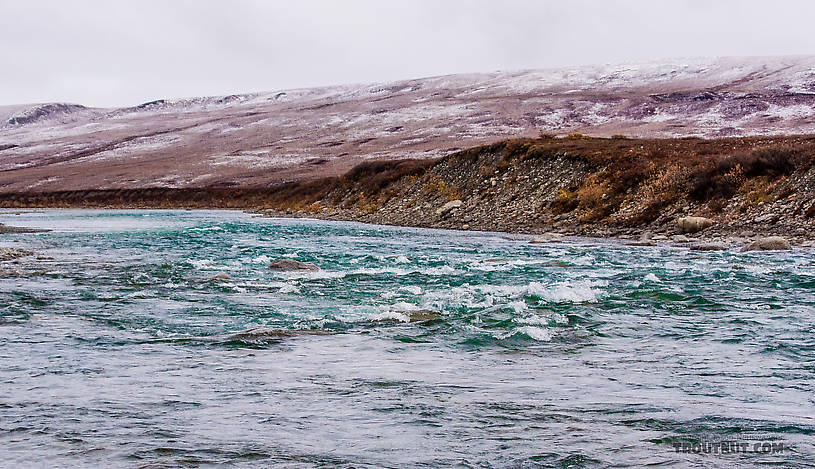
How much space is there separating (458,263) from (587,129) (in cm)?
8677

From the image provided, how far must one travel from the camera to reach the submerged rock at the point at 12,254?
996 inches

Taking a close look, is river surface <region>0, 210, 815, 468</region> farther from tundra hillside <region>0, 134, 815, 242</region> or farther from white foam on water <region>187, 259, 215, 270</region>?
tundra hillside <region>0, 134, 815, 242</region>

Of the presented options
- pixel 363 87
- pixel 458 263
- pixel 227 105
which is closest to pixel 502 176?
pixel 458 263

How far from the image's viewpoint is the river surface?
6.99 meters

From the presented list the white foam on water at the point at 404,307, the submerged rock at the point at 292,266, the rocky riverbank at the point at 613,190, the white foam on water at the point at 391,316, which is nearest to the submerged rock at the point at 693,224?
the rocky riverbank at the point at 613,190

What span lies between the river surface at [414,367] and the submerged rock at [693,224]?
9.40 metres

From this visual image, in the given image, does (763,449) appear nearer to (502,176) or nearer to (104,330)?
(104,330)

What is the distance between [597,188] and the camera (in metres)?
39.0

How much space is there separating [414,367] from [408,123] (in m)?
125

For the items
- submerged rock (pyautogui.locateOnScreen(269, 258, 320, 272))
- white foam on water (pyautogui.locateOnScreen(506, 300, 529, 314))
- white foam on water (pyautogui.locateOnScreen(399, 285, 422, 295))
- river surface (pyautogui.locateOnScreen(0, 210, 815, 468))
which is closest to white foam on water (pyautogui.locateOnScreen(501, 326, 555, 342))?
river surface (pyautogui.locateOnScreen(0, 210, 815, 468))

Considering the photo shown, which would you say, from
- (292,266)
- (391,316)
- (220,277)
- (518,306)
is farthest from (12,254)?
(518,306)

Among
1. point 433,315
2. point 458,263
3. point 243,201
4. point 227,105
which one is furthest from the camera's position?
point 227,105

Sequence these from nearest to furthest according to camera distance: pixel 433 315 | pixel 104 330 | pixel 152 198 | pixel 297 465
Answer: pixel 297 465
pixel 104 330
pixel 433 315
pixel 152 198

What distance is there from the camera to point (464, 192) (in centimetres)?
4888
